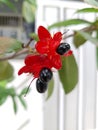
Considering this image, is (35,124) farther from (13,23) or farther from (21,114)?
(13,23)

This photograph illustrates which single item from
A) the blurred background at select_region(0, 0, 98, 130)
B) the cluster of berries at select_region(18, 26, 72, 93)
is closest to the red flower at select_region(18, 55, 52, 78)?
the cluster of berries at select_region(18, 26, 72, 93)

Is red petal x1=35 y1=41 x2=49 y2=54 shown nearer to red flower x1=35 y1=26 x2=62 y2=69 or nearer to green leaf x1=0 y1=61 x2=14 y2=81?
red flower x1=35 y1=26 x2=62 y2=69

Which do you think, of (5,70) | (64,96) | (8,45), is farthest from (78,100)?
(8,45)

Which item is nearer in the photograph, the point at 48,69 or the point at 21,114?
the point at 48,69

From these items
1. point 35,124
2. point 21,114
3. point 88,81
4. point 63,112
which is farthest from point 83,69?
point 21,114

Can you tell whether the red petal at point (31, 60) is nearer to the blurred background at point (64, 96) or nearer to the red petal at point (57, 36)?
the red petal at point (57, 36)

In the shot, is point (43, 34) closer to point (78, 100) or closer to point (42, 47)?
point (42, 47)

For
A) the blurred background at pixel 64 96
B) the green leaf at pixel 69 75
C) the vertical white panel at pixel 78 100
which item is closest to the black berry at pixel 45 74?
the green leaf at pixel 69 75

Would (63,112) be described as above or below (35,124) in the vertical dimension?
above
